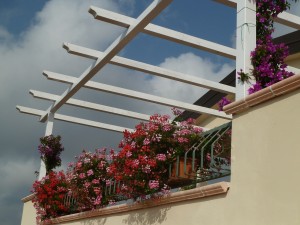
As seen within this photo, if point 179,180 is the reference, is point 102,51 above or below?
above

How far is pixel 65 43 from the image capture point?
8.12 m

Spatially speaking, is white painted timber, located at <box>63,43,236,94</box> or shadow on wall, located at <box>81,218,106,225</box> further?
white painted timber, located at <box>63,43,236,94</box>

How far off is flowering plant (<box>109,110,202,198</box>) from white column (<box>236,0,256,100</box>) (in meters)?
1.38

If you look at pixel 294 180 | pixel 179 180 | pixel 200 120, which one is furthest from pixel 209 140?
pixel 200 120

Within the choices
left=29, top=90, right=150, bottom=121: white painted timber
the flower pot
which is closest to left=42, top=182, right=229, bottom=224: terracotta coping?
the flower pot

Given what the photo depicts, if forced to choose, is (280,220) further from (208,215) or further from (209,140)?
(209,140)

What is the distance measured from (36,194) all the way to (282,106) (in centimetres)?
684

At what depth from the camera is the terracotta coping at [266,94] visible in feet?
13.2

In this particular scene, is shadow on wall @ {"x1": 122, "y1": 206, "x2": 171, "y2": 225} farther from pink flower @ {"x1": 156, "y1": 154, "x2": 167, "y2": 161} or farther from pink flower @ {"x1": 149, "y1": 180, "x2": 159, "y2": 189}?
pink flower @ {"x1": 156, "y1": 154, "x2": 167, "y2": 161}

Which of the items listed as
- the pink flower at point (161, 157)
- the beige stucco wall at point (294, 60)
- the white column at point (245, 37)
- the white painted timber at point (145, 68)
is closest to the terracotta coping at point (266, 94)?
the white column at point (245, 37)

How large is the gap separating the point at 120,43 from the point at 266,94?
12.0ft

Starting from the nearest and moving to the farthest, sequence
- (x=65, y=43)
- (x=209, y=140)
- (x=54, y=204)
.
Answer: (x=209, y=140) < (x=65, y=43) < (x=54, y=204)

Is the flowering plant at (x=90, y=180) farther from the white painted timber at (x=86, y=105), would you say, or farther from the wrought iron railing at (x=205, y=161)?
the white painted timber at (x=86, y=105)

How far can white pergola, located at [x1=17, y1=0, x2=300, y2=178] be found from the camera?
510 cm
